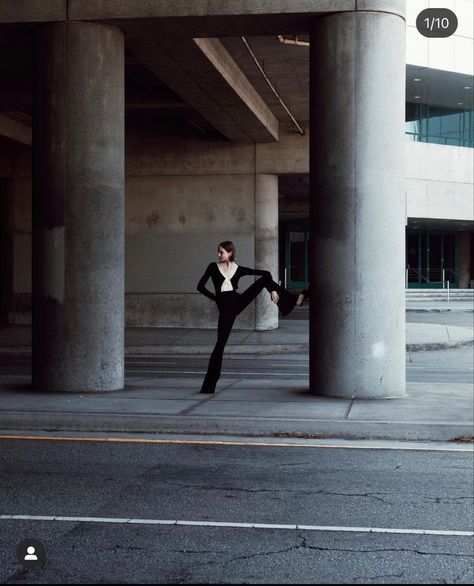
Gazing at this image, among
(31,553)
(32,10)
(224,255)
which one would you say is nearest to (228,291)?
(224,255)

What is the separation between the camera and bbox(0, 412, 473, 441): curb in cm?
1038

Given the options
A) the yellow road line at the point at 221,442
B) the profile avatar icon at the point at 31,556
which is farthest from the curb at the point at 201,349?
the profile avatar icon at the point at 31,556

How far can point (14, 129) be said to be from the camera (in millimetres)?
26984

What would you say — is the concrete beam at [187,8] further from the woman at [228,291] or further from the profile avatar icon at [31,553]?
the profile avatar icon at [31,553]

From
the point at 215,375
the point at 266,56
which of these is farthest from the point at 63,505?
the point at 266,56

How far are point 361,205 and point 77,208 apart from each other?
3884 mm

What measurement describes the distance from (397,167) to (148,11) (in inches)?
160

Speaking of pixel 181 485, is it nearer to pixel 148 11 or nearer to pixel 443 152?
pixel 148 11

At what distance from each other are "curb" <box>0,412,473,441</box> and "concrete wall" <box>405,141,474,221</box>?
116 ft

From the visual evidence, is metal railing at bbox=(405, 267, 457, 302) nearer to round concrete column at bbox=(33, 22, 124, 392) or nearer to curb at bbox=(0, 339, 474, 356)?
curb at bbox=(0, 339, 474, 356)

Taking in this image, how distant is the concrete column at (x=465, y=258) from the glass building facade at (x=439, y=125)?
9.73m

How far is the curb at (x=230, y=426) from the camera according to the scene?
10383 millimetres

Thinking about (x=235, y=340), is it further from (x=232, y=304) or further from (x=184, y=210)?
(x=232, y=304)

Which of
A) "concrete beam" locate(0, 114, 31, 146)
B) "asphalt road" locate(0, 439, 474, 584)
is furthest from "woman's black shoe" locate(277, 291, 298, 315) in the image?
"concrete beam" locate(0, 114, 31, 146)
